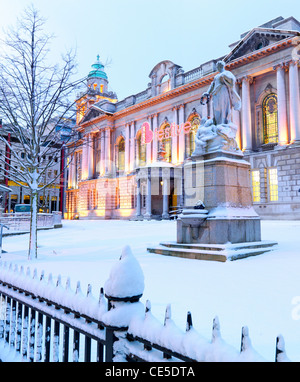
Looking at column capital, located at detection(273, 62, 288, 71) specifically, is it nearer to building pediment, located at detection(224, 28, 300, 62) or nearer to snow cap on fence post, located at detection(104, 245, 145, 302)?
building pediment, located at detection(224, 28, 300, 62)

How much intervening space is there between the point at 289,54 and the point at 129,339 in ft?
92.7

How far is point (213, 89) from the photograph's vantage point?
962cm

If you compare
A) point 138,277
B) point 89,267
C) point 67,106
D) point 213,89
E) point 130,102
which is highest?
point 130,102

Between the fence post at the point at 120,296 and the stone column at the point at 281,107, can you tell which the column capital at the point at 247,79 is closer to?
the stone column at the point at 281,107

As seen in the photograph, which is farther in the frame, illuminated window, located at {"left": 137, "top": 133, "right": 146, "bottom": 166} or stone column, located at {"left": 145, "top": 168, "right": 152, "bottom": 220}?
illuminated window, located at {"left": 137, "top": 133, "right": 146, "bottom": 166}

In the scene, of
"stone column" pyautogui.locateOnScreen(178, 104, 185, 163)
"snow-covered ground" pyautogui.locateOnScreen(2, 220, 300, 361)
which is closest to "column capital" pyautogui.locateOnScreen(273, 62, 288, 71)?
"stone column" pyautogui.locateOnScreen(178, 104, 185, 163)

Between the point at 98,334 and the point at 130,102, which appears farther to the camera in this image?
the point at 130,102

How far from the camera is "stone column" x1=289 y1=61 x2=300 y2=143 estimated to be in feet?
78.6

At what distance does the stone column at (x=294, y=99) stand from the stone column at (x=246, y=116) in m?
3.94

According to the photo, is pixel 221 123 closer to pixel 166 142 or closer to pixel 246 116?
pixel 246 116

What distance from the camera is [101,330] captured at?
82.6 inches

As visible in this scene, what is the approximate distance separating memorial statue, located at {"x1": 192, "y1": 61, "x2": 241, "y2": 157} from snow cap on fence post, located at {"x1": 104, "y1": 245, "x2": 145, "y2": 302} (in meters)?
7.35

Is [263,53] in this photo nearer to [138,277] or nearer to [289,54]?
[289,54]
